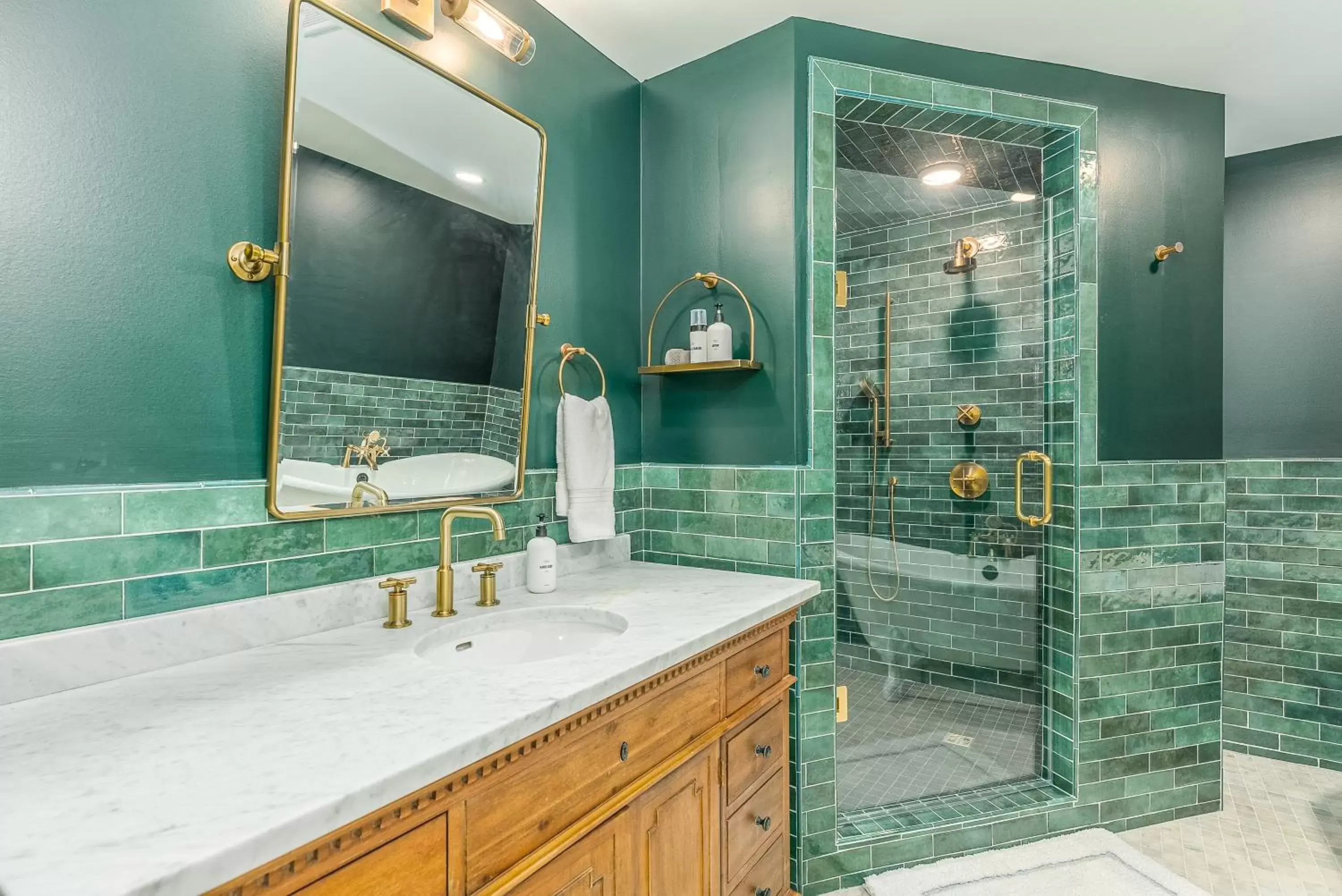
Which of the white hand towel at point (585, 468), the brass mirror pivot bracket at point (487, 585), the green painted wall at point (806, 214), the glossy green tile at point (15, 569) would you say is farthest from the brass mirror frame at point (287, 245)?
the green painted wall at point (806, 214)

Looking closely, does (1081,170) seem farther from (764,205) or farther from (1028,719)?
(1028,719)

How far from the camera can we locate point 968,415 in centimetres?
254

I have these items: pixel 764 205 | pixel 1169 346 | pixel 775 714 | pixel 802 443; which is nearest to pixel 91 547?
pixel 775 714

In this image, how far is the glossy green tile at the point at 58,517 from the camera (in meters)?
1.00

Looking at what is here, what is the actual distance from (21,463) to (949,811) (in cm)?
255

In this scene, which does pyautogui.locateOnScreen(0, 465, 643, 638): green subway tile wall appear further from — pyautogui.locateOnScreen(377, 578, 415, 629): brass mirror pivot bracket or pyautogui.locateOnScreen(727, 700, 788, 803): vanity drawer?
pyautogui.locateOnScreen(727, 700, 788, 803): vanity drawer

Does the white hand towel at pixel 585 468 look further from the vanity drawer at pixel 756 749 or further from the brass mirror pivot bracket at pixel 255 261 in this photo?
the brass mirror pivot bracket at pixel 255 261

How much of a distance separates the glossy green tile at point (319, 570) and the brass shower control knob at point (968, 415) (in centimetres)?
211

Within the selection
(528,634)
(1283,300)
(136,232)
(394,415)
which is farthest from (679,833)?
(1283,300)

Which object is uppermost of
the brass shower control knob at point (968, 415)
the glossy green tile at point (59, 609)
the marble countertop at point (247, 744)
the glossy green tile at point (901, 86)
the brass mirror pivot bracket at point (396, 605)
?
the glossy green tile at point (901, 86)

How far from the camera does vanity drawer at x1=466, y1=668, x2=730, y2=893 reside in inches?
36.3

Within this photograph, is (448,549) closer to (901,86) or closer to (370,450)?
(370,450)

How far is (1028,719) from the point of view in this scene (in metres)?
2.40

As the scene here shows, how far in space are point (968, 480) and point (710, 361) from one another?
1198mm
